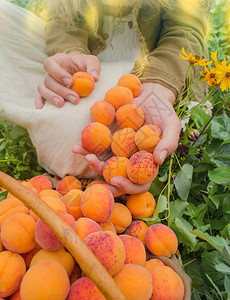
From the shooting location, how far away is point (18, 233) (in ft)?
2.02

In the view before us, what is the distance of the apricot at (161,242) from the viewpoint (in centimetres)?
78

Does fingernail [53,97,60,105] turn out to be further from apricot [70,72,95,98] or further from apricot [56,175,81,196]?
apricot [56,175,81,196]

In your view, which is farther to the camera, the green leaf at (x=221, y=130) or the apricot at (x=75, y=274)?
the green leaf at (x=221, y=130)

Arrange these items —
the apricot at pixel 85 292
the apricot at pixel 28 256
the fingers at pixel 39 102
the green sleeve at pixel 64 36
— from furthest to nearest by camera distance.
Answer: the green sleeve at pixel 64 36 → the fingers at pixel 39 102 → the apricot at pixel 28 256 → the apricot at pixel 85 292

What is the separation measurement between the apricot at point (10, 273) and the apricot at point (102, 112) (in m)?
0.61

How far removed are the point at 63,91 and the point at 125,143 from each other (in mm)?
378

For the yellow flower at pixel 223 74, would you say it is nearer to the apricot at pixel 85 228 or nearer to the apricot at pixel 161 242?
the apricot at pixel 161 242

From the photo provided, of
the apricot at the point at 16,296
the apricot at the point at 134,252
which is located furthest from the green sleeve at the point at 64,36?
the apricot at the point at 16,296

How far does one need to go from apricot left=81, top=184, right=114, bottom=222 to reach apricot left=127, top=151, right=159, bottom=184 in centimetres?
13

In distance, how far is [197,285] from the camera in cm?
89

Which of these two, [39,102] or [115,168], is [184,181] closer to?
[115,168]

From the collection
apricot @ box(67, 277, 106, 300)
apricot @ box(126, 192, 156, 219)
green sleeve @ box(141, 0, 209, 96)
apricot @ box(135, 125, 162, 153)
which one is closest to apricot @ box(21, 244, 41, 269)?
apricot @ box(67, 277, 106, 300)

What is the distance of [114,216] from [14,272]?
37cm

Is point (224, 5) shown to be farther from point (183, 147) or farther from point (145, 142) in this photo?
point (145, 142)
